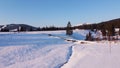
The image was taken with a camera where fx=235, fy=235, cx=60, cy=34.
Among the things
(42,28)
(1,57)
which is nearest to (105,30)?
(42,28)

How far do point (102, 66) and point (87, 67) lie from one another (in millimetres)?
1114

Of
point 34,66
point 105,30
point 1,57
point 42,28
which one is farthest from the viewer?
point 42,28

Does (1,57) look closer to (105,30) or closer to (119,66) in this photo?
(119,66)

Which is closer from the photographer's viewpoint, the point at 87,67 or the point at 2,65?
the point at 87,67

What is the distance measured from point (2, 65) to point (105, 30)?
3312 inches

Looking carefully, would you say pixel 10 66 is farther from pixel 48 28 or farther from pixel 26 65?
pixel 48 28

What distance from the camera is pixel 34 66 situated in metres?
18.2

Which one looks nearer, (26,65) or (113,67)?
(113,67)

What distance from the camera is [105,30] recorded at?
9950 centimetres

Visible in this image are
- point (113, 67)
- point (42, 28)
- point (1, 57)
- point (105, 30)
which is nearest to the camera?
point (113, 67)

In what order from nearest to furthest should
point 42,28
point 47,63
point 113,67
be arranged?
point 113,67
point 47,63
point 42,28

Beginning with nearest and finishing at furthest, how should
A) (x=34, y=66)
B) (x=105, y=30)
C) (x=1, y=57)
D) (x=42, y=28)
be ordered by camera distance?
1. (x=34, y=66)
2. (x=1, y=57)
3. (x=105, y=30)
4. (x=42, y=28)

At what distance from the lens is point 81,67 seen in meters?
17.5

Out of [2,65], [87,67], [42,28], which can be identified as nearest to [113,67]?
[87,67]
